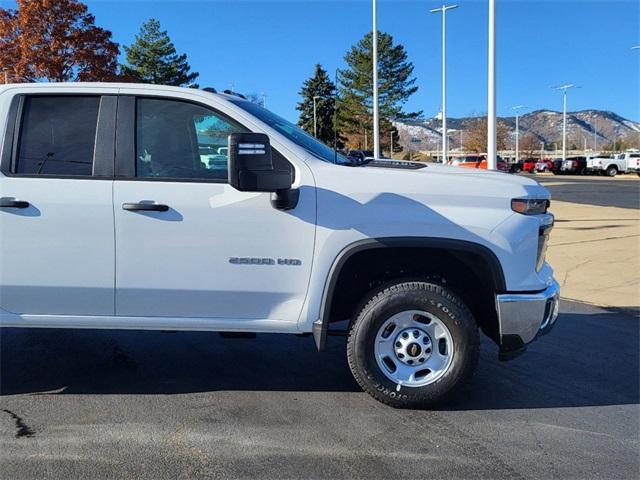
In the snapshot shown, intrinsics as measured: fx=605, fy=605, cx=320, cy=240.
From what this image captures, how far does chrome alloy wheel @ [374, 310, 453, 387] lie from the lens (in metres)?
3.99

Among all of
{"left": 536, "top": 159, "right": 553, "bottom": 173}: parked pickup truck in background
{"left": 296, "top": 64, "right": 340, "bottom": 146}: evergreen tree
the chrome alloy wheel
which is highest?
{"left": 296, "top": 64, "right": 340, "bottom": 146}: evergreen tree

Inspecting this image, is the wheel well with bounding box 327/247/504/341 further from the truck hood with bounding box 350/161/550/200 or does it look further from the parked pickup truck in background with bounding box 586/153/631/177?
the parked pickup truck in background with bounding box 586/153/631/177

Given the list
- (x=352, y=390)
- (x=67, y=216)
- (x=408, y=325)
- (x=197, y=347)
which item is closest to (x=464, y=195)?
(x=408, y=325)

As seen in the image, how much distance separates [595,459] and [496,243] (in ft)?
4.46

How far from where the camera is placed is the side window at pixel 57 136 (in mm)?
4027

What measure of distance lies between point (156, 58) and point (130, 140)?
144ft

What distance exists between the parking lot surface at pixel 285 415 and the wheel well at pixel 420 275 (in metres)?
0.63

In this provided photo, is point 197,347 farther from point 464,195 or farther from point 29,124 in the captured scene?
point 464,195

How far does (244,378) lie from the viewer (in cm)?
470

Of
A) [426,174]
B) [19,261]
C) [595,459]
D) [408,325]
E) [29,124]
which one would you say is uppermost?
[29,124]

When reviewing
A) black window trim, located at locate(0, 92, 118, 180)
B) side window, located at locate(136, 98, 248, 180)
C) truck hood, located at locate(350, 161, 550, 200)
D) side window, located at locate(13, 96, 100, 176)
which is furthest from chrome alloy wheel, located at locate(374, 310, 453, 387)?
side window, located at locate(13, 96, 100, 176)

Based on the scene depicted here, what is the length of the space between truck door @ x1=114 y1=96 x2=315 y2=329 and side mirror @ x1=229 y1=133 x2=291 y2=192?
0.20 m

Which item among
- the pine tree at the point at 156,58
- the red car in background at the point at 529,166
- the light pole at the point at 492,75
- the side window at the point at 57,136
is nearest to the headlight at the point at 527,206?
the side window at the point at 57,136

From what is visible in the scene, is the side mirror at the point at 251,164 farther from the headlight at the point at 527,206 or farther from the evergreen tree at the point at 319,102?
the evergreen tree at the point at 319,102
